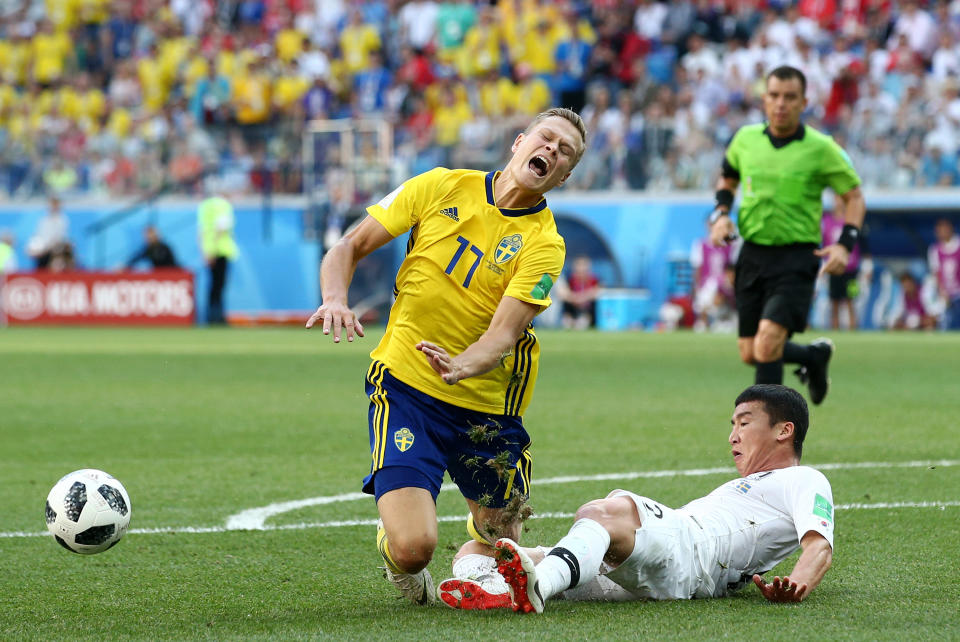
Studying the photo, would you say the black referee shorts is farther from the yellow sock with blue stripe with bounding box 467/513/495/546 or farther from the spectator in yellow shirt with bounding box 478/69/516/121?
the spectator in yellow shirt with bounding box 478/69/516/121

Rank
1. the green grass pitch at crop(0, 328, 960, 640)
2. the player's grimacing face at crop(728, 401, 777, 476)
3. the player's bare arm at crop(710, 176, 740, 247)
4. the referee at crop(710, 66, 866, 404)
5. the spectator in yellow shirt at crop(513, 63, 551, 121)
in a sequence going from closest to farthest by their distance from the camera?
the green grass pitch at crop(0, 328, 960, 640) < the player's grimacing face at crop(728, 401, 777, 476) < the player's bare arm at crop(710, 176, 740, 247) < the referee at crop(710, 66, 866, 404) < the spectator in yellow shirt at crop(513, 63, 551, 121)

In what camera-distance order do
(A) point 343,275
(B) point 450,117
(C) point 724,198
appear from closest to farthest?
(A) point 343,275, (C) point 724,198, (B) point 450,117

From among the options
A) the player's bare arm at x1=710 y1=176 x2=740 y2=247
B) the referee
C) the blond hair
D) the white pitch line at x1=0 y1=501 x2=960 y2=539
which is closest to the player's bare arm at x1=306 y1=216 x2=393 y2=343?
the blond hair

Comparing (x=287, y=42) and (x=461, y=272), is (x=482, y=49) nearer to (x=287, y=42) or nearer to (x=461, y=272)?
(x=287, y=42)

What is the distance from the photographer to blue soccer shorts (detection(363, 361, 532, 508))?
14.8 feet

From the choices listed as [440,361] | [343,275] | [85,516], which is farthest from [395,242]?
[440,361]

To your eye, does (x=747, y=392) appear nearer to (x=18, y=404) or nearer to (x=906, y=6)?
(x=18, y=404)

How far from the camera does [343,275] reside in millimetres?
4488

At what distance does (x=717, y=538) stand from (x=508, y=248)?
47.3 inches

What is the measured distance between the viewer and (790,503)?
436 centimetres

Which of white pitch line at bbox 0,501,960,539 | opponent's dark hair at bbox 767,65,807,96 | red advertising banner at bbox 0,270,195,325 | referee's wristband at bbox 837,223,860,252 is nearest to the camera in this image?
white pitch line at bbox 0,501,960,539

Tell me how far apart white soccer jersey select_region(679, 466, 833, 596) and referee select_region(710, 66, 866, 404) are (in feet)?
14.0

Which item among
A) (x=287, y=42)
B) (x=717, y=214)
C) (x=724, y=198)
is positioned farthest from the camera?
(x=287, y=42)

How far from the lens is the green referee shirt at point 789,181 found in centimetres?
868
